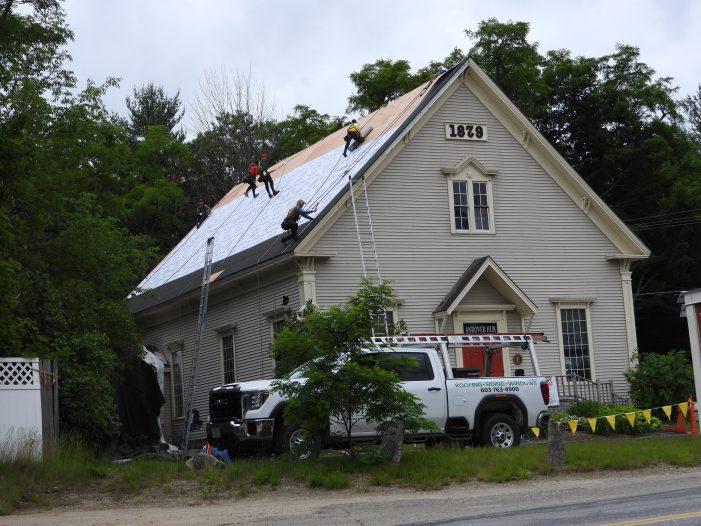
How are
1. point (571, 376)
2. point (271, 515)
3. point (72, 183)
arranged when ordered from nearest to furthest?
point (271, 515)
point (72, 183)
point (571, 376)

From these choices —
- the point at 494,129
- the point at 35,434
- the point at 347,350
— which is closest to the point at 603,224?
the point at 494,129

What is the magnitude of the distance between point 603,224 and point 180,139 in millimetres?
38453

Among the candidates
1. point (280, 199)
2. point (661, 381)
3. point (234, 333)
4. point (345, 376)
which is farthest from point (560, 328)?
point (345, 376)

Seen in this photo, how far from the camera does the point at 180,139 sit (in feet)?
211

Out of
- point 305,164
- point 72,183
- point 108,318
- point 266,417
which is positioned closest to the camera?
point 266,417

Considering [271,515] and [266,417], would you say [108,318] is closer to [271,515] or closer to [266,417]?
[266,417]

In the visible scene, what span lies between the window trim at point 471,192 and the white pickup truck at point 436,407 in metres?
8.41

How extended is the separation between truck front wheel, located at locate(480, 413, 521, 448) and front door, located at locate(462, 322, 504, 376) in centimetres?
732

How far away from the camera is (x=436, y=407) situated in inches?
767

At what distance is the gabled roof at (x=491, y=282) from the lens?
2764cm

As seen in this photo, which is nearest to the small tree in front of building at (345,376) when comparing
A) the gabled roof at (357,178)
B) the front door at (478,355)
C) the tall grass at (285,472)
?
the tall grass at (285,472)

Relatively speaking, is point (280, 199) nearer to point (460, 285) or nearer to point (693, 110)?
point (460, 285)

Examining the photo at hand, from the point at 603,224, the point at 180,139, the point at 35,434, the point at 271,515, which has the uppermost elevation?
the point at 180,139

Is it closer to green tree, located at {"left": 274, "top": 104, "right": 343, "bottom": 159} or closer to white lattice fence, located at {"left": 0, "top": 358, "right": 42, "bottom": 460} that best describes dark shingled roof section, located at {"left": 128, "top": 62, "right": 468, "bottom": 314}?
white lattice fence, located at {"left": 0, "top": 358, "right": 42, "bottom": 460}
